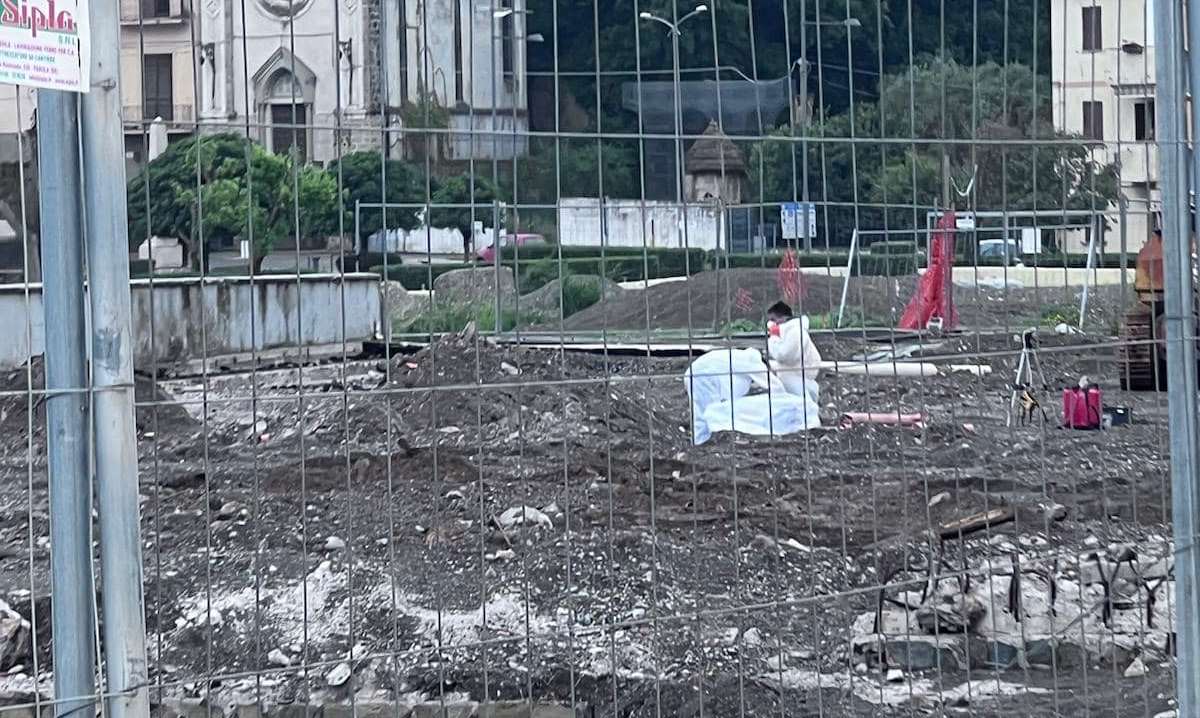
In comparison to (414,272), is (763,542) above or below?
below

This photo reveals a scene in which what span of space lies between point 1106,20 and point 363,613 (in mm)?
3583

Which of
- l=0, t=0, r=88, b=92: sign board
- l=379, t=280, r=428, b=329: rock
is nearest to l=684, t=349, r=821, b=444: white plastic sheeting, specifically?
l=379, t=280, r=428, b=329: rock

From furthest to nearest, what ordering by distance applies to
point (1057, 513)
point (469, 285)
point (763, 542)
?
point (763, 542) < point (1057, 513) < point (469, 285)

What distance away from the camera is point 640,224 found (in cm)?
432

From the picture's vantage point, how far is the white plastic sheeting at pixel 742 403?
4637 mm

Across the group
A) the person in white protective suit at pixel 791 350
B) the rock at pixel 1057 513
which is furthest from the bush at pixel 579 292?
the rock at pixel 1057 513

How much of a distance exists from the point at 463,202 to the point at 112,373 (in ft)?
5.06

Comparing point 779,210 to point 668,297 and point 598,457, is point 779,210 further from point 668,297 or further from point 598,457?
point 598,457

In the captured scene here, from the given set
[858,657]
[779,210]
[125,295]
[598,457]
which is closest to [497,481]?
[598,457]

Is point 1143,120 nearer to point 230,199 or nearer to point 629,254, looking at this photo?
point 629,254

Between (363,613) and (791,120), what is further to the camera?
(363,613)

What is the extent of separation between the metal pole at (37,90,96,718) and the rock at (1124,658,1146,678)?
12.7ft

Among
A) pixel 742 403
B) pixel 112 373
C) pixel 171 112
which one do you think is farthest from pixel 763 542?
pixel 112 373

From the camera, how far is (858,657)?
17.5 feet
